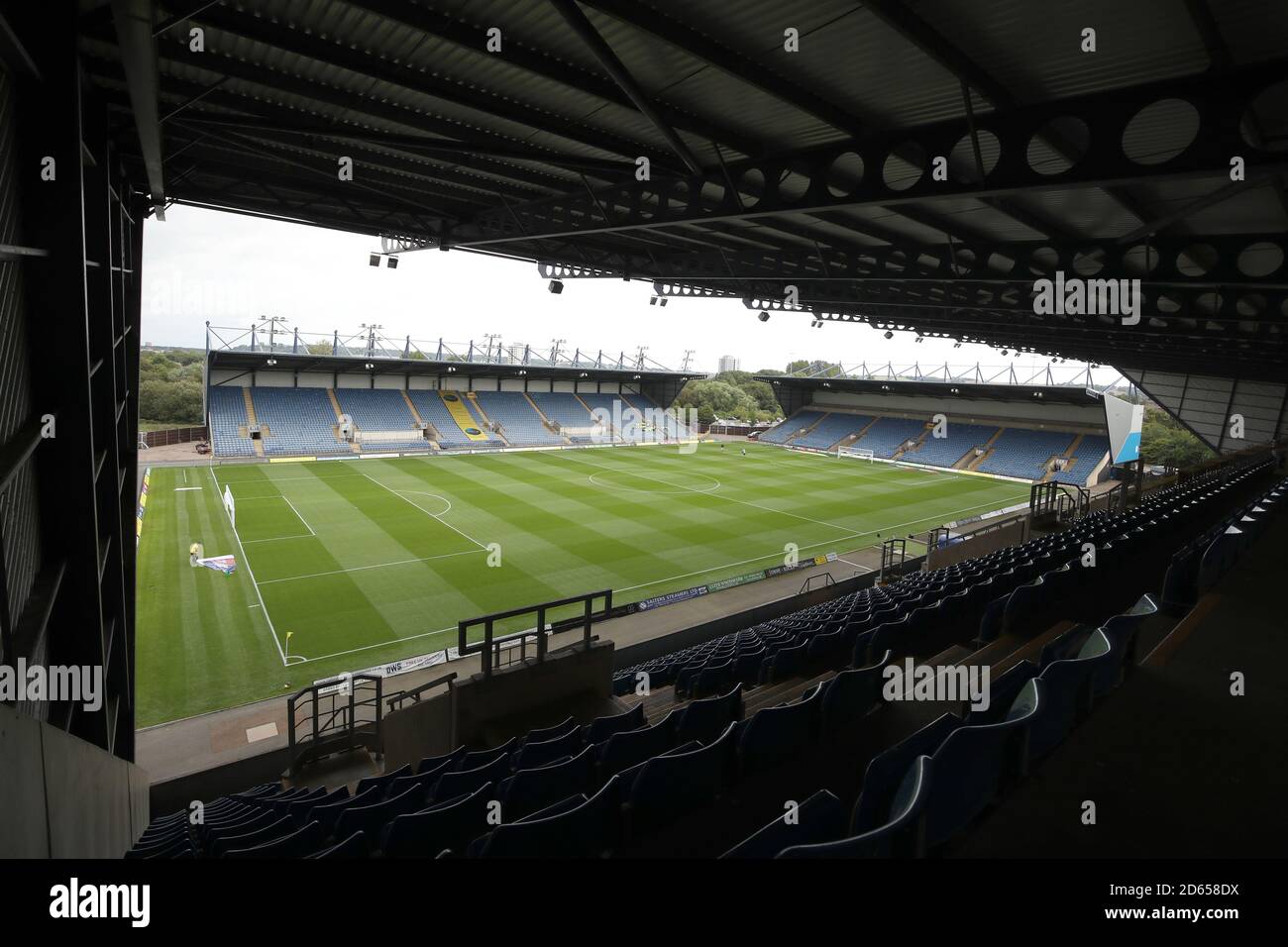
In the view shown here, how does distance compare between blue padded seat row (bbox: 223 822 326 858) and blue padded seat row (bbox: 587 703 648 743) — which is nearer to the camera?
blue padded seat row (bbox: 223 822 326 858)

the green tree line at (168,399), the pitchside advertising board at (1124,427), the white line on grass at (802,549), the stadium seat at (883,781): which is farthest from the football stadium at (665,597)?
the green tree line at (168,399)

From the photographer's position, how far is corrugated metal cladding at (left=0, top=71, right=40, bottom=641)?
148 inches

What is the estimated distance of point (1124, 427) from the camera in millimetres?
42000

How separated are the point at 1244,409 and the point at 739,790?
124ft

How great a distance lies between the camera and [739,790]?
11.9 ft

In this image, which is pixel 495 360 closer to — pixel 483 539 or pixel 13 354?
pixel 483 539

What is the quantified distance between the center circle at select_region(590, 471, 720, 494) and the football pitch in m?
0.17

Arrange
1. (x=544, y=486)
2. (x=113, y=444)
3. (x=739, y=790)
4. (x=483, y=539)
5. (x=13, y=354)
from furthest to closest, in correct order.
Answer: (x=544, y=486) → (x=483, y=539) → (x=113, y=444) → (x=13, y=354) → (x=739, y=790)

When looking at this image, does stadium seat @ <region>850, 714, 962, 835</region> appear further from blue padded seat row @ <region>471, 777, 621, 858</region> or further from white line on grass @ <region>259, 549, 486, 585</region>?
white line on grass @ <region>259, 549, 486, 585</region>

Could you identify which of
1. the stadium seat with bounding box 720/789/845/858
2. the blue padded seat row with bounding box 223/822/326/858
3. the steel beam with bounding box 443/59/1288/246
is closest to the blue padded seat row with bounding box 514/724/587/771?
the blue padded seat row with bounding box 223/822/326/858

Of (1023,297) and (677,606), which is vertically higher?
(1023,297)

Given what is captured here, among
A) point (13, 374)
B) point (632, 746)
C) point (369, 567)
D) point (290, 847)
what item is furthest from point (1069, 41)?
point (369, 567)

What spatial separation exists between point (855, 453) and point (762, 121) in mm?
49949
